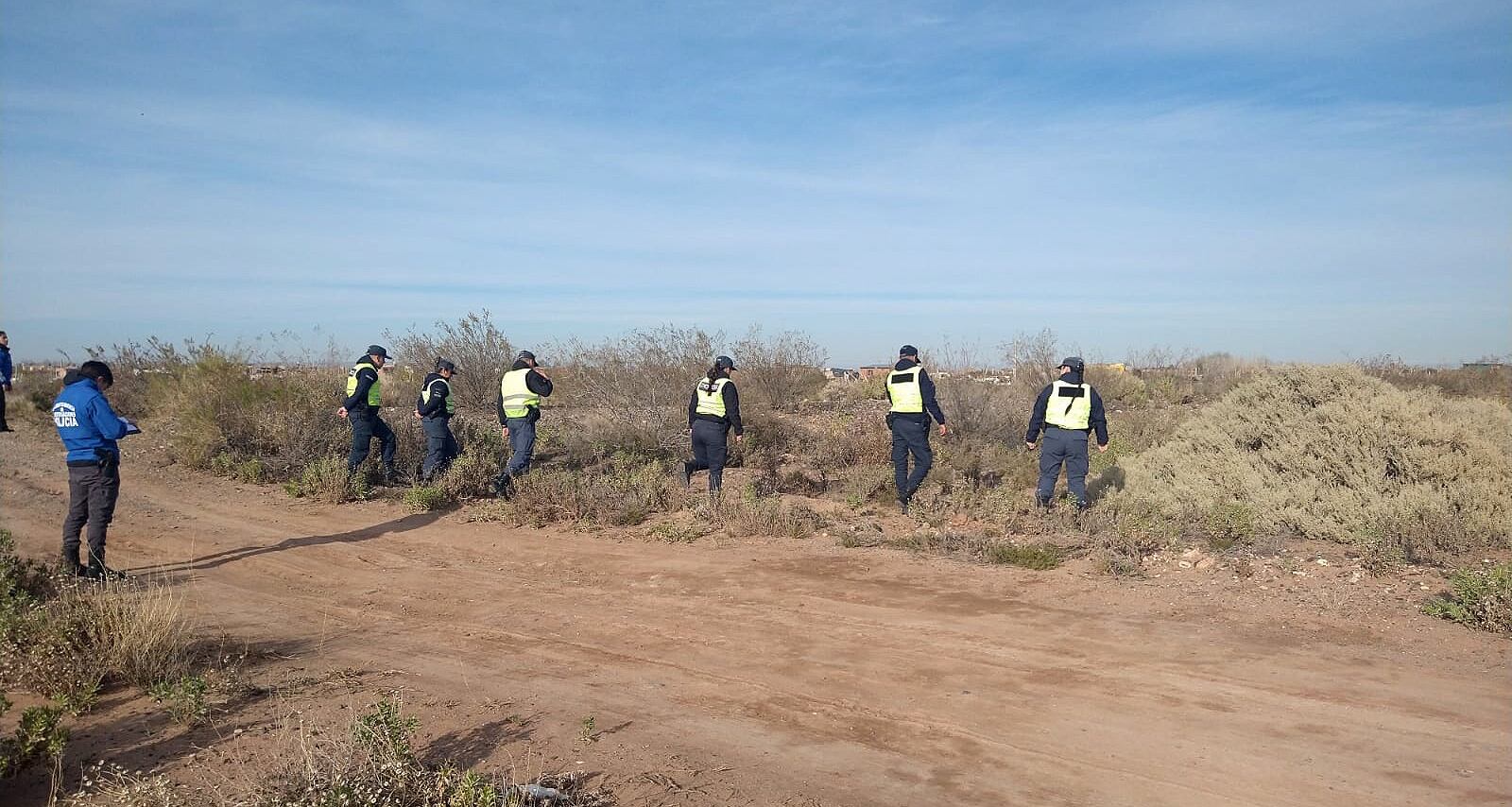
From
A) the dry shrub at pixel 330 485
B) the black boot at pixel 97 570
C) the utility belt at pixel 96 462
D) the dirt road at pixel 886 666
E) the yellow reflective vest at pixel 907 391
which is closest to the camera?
the dirt road at pixel 886 666

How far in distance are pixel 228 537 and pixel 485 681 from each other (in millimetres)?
5838

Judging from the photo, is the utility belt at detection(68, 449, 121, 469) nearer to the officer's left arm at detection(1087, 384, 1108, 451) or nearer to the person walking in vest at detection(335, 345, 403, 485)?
the person walking in vest at detection(335, 345, 403, 485)

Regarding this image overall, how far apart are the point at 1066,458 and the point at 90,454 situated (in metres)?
9.29

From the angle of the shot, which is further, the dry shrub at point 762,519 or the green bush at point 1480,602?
the dry shrub at point 762,519

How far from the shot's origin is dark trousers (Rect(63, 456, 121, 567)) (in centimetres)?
795

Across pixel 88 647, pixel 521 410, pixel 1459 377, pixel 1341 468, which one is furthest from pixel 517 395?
pixel 1459 377

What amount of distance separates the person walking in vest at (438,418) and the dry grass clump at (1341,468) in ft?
27.4

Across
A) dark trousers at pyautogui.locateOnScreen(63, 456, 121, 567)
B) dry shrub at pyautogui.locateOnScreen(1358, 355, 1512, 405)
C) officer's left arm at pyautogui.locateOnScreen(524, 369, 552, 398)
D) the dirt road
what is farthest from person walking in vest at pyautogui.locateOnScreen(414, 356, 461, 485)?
dry shrub at pyautogui.locateOnScreen(1358, 355, 1512, 405)

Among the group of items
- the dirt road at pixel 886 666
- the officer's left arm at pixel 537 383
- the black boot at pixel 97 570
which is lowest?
the dirt road at pixel 886 666

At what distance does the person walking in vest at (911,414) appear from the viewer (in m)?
10.5

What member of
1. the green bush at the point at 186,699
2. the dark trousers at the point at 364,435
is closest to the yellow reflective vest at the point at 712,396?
the dark trousers at the point at 364,435

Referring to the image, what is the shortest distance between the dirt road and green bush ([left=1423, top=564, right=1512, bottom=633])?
0.51 ft

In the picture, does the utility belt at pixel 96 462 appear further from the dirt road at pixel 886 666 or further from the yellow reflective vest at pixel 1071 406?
the yellow reflective vest at pixel 1071 406

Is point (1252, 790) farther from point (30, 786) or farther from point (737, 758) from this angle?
point (30, 786)
